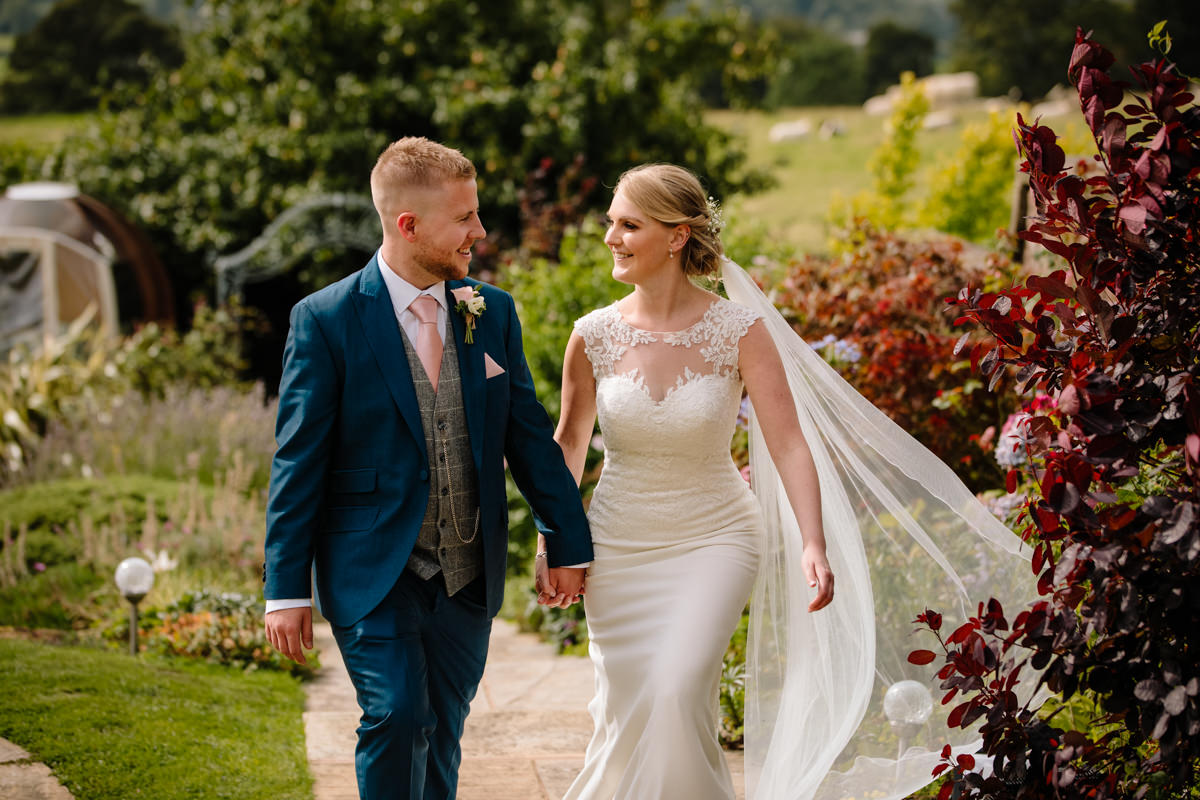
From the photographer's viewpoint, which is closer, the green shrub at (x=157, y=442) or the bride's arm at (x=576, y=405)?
the bride's arm at (x=576, y=405)

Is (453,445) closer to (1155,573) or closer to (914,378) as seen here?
(1155,573)

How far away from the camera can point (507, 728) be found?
4566 millimetres

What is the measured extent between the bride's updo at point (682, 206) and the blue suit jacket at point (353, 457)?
0.71 metres

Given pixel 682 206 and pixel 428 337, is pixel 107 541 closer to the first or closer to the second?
pixel 428 337

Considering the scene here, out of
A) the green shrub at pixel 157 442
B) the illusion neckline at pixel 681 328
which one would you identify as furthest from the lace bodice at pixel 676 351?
the green shrub at pixel 157 442

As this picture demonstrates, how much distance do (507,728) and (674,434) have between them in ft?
5.92

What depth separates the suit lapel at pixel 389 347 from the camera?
2934mm

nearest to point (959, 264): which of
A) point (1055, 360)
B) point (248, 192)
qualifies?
point (1055, 360)

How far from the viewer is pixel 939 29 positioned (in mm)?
73812

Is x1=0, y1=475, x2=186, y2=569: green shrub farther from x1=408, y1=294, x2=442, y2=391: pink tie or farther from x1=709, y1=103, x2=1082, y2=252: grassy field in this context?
x1=709, y1=103, x2=1082, y2=252: grassy field

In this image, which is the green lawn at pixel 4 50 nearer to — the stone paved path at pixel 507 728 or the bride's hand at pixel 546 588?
the stone paved path at pixel 507 728

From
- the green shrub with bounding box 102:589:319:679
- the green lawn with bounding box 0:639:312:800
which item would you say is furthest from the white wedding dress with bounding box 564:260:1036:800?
the green shrub with bounding box 102:589:319:679

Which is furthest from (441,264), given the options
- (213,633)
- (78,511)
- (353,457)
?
(78,511)

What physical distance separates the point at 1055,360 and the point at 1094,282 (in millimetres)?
203
